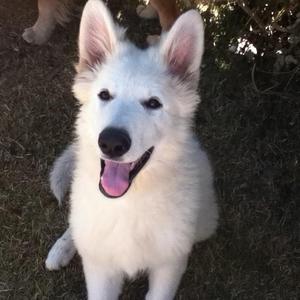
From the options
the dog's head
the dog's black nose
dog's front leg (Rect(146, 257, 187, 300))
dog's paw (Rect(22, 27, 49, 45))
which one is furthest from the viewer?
dog's paw (Rect(22, 27, 49, 45))

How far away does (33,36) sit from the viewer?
4.43 m

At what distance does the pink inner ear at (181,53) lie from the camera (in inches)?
101

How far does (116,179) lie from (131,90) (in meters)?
0.36

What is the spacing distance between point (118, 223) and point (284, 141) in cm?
166

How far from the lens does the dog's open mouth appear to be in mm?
2516

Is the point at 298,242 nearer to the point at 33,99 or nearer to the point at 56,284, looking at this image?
the point at 56,284

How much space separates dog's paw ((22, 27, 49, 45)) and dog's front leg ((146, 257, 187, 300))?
6.88 ft

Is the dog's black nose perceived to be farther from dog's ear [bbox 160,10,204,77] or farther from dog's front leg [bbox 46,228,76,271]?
dog's front leg [bbox 46,228,76,271]

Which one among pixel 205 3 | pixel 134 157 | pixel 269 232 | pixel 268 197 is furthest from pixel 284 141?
pixel 134 157

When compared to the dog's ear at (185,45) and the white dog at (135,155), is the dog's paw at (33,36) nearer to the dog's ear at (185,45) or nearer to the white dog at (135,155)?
the white dog at (135,155)

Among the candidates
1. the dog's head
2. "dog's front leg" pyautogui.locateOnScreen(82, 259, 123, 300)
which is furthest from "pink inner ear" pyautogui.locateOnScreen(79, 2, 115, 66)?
"dog's front leg" pyautogui.locateOnScreen(82, 259, 123, 300)

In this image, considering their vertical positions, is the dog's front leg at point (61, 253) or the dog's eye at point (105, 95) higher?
the dog's eye at point (105, 95)

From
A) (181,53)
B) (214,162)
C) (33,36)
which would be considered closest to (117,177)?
(181,53)

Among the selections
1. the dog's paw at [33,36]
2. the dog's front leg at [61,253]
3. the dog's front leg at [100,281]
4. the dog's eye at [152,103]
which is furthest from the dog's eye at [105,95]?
the dog's paw at [33,36]
